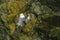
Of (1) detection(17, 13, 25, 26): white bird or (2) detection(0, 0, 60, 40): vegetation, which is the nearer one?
(2) detection(0, 0, 60, 40): vegetation

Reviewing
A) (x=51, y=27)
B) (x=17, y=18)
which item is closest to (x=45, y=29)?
(x=51, y=27)

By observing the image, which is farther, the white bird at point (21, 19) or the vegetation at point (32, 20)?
the white bird at point (21, 19)

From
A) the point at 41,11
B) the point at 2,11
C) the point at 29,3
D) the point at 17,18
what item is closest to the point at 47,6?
the point at 41,11

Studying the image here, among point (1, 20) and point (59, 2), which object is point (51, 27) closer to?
point (59, 2)

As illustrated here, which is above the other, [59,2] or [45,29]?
[59,2]

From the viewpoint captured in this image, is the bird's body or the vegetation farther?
the bird's body

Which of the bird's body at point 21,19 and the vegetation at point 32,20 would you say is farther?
the bird's body at point 21,19

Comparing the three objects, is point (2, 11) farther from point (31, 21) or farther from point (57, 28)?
point (57, 28)

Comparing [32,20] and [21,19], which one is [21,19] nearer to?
[21,19]

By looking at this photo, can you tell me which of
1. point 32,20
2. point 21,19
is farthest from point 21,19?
point 32,20

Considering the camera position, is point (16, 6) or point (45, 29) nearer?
point (45, 29)
